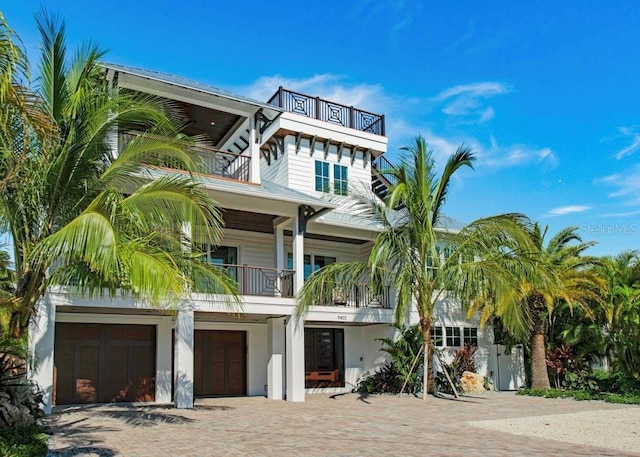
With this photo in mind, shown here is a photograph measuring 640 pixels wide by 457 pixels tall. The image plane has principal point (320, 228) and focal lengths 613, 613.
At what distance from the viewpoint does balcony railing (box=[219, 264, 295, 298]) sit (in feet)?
59.4

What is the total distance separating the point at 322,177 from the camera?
2250 cm

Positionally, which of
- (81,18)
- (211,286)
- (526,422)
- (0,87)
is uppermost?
(81,18)

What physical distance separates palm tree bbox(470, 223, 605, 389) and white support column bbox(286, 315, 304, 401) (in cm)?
625

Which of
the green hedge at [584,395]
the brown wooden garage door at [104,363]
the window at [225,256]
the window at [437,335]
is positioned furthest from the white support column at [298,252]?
the green hedge at [584,395]

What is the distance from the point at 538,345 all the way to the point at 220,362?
33.7 ft

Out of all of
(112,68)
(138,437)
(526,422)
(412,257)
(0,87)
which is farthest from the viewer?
(412,257)

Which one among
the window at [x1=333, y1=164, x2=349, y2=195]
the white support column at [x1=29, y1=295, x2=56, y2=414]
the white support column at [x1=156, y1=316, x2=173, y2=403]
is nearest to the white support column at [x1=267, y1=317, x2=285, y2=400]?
the white support column at [x1=156, y1=316, x2=173, y2=403]

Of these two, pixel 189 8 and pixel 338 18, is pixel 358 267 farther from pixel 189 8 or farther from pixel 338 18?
pixel 189 8

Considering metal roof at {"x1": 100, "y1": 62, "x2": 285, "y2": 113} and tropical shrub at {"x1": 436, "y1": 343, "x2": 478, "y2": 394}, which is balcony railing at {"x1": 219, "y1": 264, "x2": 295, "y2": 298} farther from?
tropical shrub at {"x1": 436, "y1": 343, "x2": 478, "y2": 394}

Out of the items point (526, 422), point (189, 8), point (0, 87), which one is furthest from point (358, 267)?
point (0, 87)

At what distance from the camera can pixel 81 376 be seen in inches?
652

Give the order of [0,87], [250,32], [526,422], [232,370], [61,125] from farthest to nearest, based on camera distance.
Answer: [232,370], [250,32], [526,422], [61,125], [0,87]

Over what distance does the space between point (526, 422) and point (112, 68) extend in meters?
12.8

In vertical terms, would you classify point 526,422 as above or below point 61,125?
below
